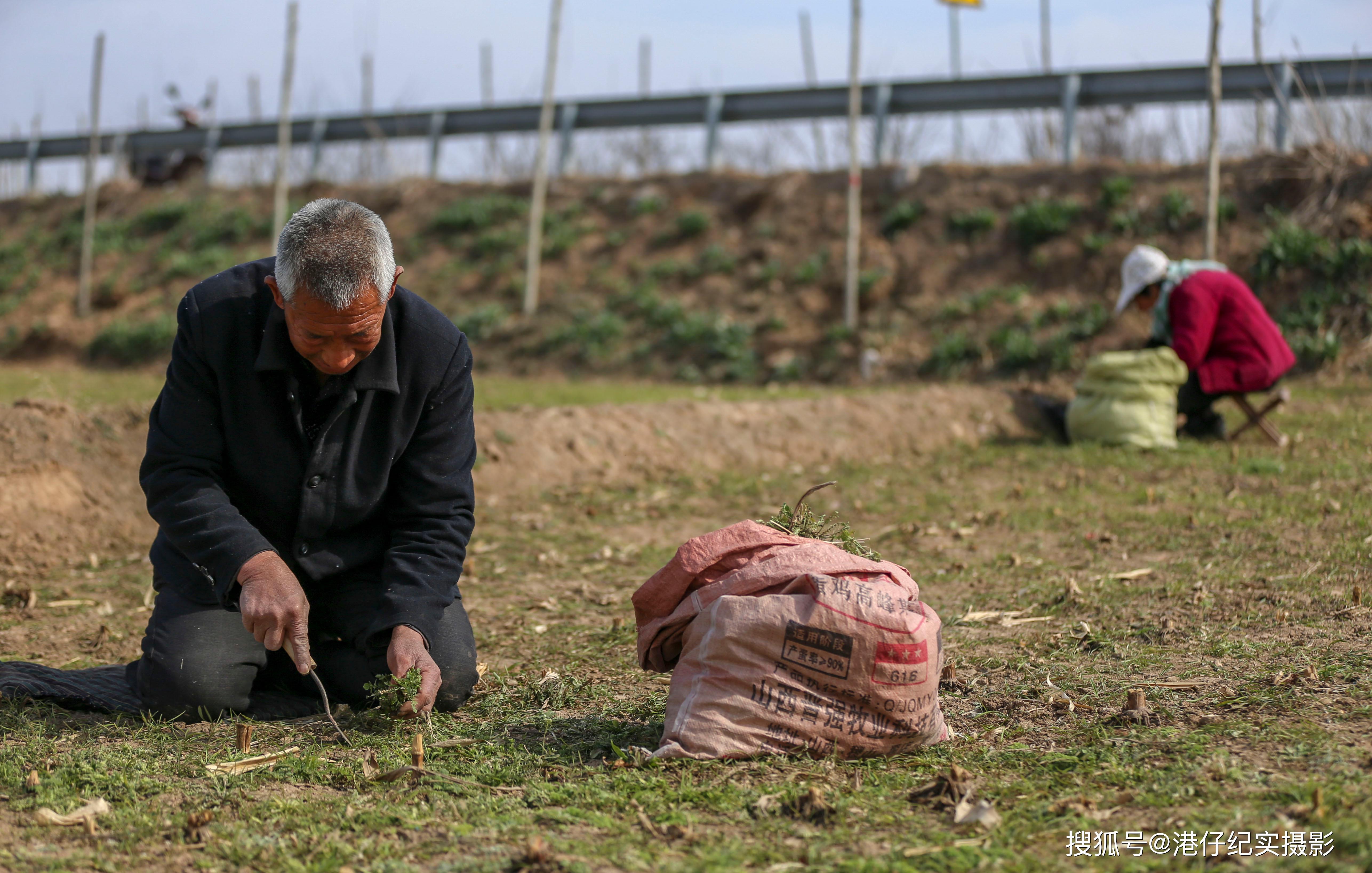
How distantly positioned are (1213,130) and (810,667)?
35.5ft

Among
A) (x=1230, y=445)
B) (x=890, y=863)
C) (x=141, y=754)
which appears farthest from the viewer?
(x=1230, y=445)

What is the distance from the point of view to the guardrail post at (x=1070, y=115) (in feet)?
50.9

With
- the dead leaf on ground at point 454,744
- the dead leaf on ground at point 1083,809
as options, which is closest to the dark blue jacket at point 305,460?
the dead leaf on ground at point 454,744

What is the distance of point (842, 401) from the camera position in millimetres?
9312

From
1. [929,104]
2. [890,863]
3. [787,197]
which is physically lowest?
[890,863]

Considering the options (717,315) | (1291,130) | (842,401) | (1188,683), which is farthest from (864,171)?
(1188,683)

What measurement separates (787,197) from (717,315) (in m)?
2.76

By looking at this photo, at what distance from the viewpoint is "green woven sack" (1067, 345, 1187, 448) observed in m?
8.02

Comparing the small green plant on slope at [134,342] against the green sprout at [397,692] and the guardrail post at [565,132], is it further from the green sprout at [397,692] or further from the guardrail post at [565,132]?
the green sprout at [397,692]

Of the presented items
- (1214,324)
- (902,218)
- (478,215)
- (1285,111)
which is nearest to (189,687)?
(1214,324)

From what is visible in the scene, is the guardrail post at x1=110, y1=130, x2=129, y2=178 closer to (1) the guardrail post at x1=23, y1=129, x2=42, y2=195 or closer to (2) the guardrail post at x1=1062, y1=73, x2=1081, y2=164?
(1) the guardrail post at x1=23, y1=129, x2=42, y2=195

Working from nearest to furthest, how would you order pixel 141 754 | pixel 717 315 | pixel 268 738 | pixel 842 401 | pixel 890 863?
pixel 890 863 → pixel 141 754 → pixel 268 738 → pixel 842 401 → pixel 717 315

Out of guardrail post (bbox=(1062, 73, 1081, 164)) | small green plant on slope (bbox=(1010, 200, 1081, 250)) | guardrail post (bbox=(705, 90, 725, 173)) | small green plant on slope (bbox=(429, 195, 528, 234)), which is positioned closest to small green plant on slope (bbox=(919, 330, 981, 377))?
small green plant on slope (bbox=(1010, 200, 1081, 250))

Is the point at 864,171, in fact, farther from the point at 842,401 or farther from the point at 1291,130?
the point at 842,401
